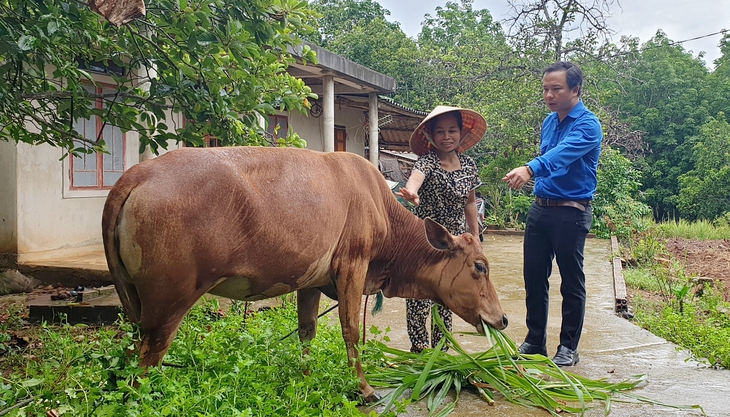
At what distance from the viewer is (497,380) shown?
3.76m

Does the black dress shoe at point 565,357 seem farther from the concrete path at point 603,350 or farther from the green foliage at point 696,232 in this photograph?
the green foliage at point 696,232

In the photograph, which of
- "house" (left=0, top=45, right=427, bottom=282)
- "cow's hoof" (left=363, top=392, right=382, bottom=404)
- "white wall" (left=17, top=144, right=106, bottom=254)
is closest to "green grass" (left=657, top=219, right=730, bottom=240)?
"house" (left=0, top=45, right=427, bottom=282)

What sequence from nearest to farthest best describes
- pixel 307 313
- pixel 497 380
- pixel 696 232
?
pixel 497 380 → pixel 307 313 → pixel 696 232

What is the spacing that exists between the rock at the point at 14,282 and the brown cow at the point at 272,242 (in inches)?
188

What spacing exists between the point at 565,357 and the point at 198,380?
279cm

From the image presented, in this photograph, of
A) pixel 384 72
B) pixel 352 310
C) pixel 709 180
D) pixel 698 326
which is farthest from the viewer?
pixel 384 72

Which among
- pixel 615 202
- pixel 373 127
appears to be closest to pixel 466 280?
pixel 373 127

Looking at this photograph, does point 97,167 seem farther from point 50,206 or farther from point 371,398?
point 371,398

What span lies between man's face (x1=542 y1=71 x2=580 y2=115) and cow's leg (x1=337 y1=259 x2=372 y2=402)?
82.8 inches

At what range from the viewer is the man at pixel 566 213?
4.45 meters

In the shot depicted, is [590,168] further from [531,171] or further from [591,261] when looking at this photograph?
[591,261]

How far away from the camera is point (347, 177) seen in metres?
3.60

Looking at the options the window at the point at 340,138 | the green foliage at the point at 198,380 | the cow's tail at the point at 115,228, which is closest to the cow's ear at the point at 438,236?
the green foliage at the point at 198,380

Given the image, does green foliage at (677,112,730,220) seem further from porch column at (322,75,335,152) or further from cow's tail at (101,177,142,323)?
cow's tail at (101,177,142,323)
